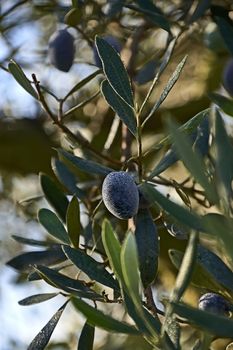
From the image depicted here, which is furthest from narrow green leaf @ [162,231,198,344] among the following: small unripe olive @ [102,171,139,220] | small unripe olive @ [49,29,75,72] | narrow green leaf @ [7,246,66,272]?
small unripe olive @ [49,29,75,72]

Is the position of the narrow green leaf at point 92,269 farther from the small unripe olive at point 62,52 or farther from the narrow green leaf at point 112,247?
the small unripe olive at point 62,52

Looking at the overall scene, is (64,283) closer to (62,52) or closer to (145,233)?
(145,233)

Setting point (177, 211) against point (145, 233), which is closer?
point (177, 211)

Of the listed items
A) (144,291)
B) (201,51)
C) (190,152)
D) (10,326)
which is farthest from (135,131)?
(10,326)

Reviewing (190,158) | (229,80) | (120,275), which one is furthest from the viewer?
(229,80)

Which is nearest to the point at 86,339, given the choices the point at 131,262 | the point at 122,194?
the point at 122,194
